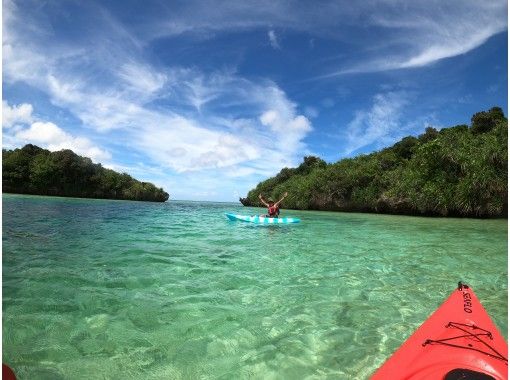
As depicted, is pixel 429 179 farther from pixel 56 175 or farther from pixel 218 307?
pixel 56 175

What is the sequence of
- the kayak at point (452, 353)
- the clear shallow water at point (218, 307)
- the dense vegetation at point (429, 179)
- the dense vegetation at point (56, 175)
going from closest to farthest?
the kayak at point (452, 353), the clear shallow water at point (218, 307), the dense vegetation at point (429, 179), the dense vegetation at point (56, 175)

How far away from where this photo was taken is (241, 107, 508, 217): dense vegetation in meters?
24.0

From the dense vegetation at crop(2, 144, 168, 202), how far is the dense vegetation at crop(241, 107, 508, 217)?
43.1 meters

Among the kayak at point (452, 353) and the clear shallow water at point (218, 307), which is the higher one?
the kayak at point (452, 353)

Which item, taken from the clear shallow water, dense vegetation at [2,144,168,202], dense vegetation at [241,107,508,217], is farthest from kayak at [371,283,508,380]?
dense vegetation at [2,144,168,202]

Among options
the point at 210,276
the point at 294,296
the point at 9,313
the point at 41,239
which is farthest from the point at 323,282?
the point at 41,239

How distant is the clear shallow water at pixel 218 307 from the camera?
335 cm

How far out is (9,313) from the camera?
4.40 metres

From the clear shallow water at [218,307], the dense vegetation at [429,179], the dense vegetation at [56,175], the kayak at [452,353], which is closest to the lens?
the kayak at [452,353]

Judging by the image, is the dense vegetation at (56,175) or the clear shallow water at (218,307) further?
the dense vegetation at (56,175)

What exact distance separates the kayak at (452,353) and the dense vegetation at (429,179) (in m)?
24.3

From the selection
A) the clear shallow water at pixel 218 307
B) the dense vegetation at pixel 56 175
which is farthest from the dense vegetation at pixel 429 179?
the dense vegetation at pixel 56 175

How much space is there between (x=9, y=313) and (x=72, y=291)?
0.94m

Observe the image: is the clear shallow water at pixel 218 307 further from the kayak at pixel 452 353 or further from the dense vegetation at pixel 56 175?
the dense vegetation at pixel 56 175
